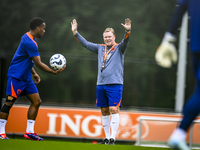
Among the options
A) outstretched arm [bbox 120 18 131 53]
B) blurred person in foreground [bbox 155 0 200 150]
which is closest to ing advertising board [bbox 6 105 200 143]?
outstretched arm [bbox 120 18 131 53]

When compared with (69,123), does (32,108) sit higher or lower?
higher

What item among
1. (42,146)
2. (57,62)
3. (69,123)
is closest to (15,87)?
(57,62)

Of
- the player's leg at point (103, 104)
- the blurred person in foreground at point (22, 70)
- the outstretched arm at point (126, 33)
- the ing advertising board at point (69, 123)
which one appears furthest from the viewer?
the ing advertising board at point (69, 123)

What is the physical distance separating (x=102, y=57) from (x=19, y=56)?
49.0 inches

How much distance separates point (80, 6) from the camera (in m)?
17.6

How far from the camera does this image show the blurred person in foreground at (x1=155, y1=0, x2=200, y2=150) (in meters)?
3.16

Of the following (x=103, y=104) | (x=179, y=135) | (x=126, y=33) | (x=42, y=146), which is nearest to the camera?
(x=179, y=135)

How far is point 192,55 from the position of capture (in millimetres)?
3305

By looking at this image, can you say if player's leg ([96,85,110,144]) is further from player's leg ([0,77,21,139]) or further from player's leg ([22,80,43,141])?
player's leg ([0,77,21,139])

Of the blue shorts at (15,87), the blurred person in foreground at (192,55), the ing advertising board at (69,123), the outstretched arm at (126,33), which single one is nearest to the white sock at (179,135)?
the blurred person in foreground at (192,55)

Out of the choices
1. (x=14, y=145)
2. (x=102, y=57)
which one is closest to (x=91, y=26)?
(x=102, y=57)

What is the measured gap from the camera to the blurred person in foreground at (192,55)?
3.16 metres

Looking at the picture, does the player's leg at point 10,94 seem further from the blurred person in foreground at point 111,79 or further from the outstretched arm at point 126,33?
the outstretched arm at point 126,33

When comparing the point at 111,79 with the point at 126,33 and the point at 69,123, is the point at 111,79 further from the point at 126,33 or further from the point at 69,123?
the point at 69,123
